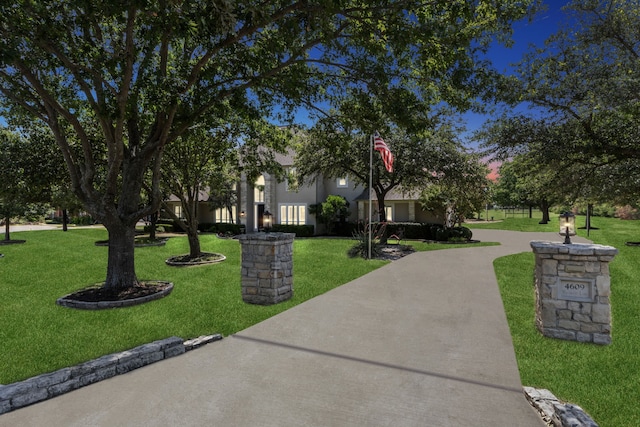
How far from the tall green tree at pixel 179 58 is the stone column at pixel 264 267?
11.1 feet

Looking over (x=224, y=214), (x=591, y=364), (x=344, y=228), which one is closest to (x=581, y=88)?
(x=591, y=364)

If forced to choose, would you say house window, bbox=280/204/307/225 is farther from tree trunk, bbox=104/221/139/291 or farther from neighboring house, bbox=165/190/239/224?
tree trunk, bbox=104/221/139/291

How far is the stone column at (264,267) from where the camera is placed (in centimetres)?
824

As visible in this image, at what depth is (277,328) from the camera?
21.5ft

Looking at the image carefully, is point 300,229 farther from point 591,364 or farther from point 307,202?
point 591,364

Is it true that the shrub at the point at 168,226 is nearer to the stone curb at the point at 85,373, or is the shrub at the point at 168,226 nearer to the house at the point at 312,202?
the house at the point at 312,202

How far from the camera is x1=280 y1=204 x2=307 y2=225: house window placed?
27266mm

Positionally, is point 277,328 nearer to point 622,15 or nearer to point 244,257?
point 244,257

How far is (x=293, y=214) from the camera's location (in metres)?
27.6

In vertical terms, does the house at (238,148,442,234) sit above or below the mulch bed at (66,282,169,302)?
above

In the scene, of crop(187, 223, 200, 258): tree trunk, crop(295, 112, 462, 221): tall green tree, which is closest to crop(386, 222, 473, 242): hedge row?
crop(295, 112, 462, 221): tall green tree

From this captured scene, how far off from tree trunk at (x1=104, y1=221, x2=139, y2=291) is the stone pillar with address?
9638 mm

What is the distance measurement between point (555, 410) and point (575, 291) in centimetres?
300

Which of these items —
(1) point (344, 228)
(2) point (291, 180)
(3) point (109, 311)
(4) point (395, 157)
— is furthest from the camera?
(1) point (344, 228)
